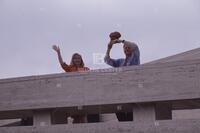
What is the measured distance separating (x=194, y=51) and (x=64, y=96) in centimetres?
1114

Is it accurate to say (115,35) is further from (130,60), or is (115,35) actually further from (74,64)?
(74,64)

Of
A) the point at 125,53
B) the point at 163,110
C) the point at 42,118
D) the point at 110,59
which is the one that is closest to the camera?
the point at 125,53

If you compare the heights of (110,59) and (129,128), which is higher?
(110,59)

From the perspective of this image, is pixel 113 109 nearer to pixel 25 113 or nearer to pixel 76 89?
pixel 76 89

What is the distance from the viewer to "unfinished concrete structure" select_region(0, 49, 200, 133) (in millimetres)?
9664

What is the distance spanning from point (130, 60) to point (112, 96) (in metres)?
0.75

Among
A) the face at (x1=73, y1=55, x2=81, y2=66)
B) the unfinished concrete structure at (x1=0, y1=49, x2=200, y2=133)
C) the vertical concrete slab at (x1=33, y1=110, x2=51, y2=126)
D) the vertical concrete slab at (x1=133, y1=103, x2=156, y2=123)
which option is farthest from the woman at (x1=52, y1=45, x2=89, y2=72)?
the vertical concrete slab at (x1=133, y1=103, x2=156, y2=123)

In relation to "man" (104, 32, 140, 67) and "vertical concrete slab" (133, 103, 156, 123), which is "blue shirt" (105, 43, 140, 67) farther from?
"vertical concrete slab" (133, 103, 156, 123)

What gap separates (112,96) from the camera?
33.7 feet

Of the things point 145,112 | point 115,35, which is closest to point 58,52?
point 115,35

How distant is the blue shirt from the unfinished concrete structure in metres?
0.27

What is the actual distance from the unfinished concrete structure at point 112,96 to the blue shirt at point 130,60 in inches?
10.7

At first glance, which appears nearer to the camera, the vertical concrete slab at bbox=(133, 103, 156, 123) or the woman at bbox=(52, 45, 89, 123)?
the vertical concrete slab at bbox=(133, 103, 156, 123)

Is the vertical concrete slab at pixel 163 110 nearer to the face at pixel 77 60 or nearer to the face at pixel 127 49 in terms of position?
the face at pixel 127 49
